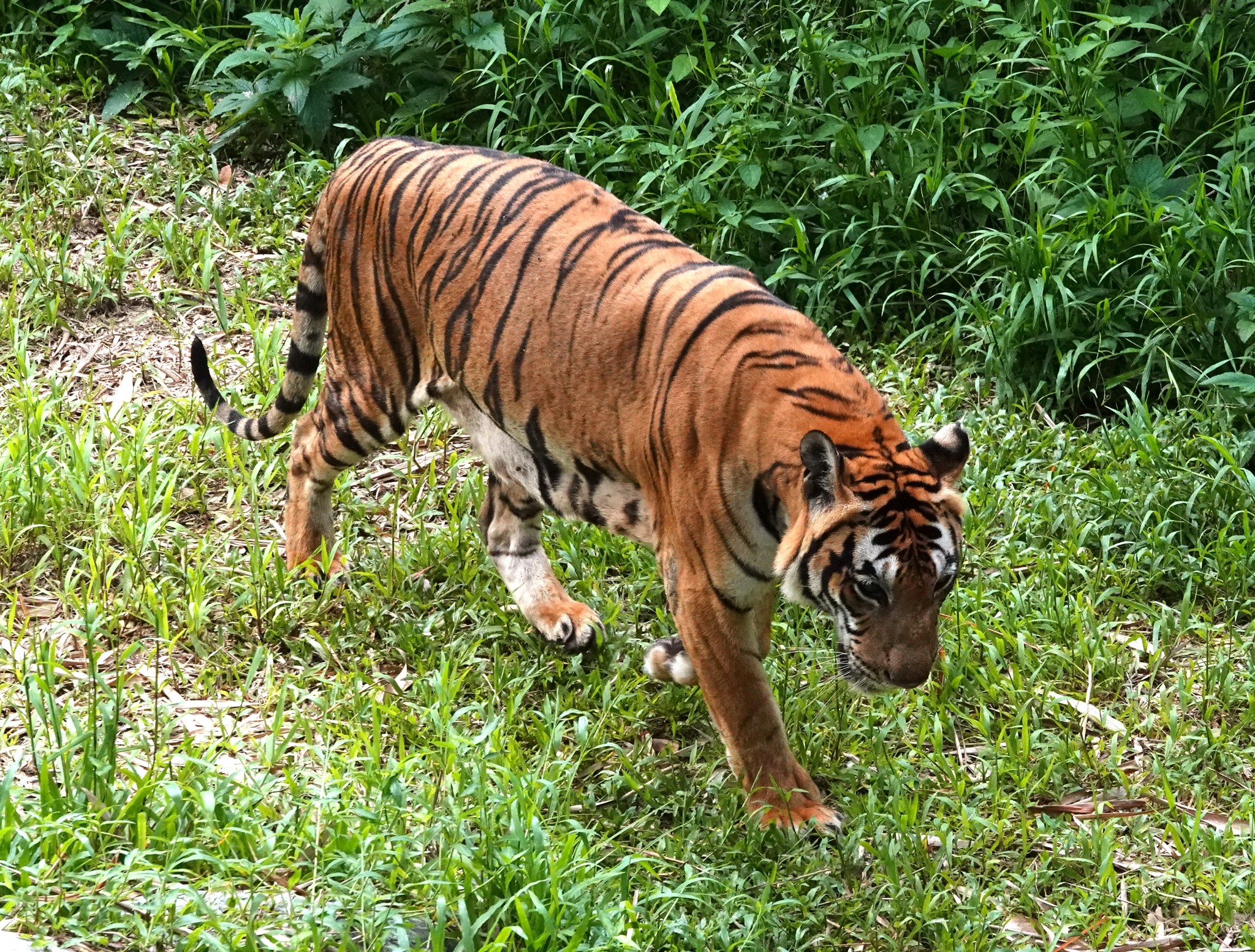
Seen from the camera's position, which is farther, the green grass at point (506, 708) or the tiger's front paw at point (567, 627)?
the tiger's front paw at point (567, 627)

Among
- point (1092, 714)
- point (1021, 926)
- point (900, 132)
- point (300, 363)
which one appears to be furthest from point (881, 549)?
point (900, 132)

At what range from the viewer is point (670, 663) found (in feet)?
13.6

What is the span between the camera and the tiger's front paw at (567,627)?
4.36 meters

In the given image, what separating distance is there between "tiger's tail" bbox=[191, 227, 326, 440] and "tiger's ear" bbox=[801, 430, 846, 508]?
83.3 inches

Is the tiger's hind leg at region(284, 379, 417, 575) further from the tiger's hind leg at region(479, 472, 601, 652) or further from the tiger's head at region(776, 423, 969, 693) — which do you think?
the tiger's head at region(776, 423, 969, 693)

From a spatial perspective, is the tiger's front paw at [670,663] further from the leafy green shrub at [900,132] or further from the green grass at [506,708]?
the leafy green shrub at [900,132]

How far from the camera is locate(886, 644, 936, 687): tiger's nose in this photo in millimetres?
3348

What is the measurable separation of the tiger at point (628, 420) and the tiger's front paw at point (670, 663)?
1 cm

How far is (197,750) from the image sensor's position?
3.67 m

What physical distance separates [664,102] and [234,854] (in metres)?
4.08

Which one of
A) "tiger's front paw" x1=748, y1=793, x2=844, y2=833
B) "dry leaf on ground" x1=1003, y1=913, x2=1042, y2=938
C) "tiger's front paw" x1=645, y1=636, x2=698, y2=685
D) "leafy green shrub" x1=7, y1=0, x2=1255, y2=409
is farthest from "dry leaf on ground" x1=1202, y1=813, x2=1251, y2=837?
"leafy green shrub" x1=7, y1=0, x2=1255, y2=409

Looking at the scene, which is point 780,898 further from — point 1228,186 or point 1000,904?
point 1228,186

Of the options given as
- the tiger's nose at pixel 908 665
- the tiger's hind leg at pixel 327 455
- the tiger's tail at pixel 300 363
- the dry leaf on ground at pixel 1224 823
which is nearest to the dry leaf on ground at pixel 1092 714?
the dry leaf on ground at pixel 1224 823

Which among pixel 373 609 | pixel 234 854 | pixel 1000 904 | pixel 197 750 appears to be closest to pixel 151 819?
pixel 234 854
